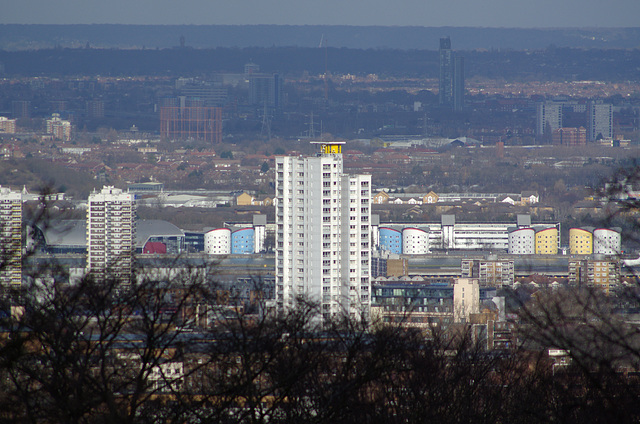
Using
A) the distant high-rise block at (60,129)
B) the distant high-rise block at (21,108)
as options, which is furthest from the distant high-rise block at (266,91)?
the distant high-rise block at (60,129)

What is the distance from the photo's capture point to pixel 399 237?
59.9ft

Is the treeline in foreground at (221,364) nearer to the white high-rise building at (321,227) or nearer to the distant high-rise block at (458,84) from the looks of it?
the white high-rise building at (321,227)

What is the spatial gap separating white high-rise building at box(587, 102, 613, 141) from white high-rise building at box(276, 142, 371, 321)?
3056 cm

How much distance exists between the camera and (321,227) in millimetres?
10250

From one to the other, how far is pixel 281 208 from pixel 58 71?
1712 inches

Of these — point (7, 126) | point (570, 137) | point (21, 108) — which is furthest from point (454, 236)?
point (21, 108)

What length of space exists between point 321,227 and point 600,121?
104 feet

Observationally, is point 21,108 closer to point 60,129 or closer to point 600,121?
point 60,129

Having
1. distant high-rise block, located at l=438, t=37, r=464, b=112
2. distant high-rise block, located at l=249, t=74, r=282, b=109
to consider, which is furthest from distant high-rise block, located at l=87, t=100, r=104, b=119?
distant high-rise block, located at l=438, t=37, r=464, b=112

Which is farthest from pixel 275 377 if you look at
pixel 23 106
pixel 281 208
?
pixel 23 106

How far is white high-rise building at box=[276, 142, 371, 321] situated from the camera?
10.2 metres

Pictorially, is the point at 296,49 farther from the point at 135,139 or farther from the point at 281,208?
the point at 281,208

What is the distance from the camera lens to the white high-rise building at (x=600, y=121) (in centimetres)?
3997

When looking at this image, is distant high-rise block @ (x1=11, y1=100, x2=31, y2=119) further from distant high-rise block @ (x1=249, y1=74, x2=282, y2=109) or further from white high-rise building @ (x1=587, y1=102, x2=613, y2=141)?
white high-rise building @ (x1=587, y1=102, x2=613, y2=141)
